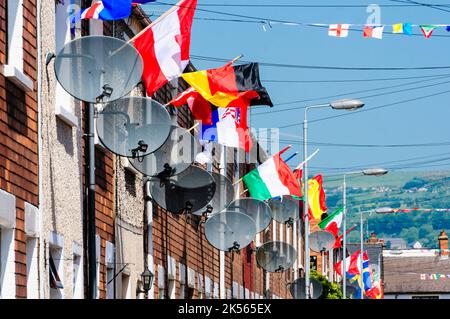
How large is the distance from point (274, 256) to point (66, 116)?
61.2 ft

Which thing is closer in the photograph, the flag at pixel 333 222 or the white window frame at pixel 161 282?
the white window frame at pixel 161 282

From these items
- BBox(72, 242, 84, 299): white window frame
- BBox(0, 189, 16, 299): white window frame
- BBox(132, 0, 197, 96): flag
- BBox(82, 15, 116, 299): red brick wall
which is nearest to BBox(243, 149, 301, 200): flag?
BBox(82, 15, 116, 299): red brick wall

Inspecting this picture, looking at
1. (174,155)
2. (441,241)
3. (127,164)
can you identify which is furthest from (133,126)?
(441,241)

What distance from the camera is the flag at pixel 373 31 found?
82.4 ft

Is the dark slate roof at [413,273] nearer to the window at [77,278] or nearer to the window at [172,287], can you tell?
the window at [172,287]

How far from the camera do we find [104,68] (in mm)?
16672

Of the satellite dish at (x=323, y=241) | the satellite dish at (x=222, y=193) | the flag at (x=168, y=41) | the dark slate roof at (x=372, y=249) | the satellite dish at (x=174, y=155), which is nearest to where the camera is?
the flag at (x=168, y=41)

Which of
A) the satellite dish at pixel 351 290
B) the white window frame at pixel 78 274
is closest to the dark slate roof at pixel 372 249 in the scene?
the satellite dish at pixel 351 290

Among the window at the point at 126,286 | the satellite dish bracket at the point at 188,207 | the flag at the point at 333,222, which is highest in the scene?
the flag at the point at 333,222

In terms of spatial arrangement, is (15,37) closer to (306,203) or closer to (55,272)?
(55,272)

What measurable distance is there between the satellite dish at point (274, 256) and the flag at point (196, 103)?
1159cm

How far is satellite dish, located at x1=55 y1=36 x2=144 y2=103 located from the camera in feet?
54.1

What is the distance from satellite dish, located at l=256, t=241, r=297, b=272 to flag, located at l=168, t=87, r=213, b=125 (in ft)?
38.0

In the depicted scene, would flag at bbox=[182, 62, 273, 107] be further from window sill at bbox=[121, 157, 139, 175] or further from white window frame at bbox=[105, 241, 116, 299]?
white window frame at bbox=[105, 241, 116, 299]
